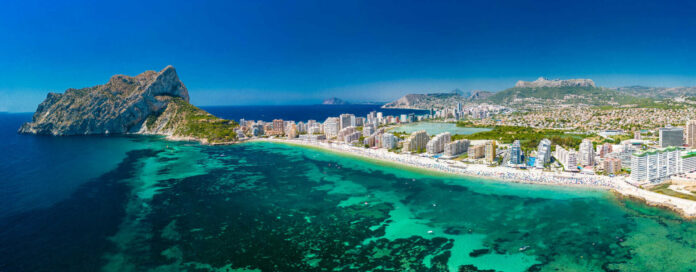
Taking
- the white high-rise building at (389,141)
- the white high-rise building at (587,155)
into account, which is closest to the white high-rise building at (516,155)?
the white high-rise building at (587,155)

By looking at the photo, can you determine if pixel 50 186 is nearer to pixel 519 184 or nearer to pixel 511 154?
pixel 519 184

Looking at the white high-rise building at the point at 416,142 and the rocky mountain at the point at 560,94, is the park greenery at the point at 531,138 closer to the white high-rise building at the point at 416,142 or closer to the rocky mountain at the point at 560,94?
the white high-rise building at the point at 416,142

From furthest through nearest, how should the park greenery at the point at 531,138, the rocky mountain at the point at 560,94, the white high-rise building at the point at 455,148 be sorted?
the rocky mountain at the point at 560,94, the park greenery at the point at 531,138, the white high-rise building at the point at 455,148

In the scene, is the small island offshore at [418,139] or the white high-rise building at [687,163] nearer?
the small island offshore at [418,139]

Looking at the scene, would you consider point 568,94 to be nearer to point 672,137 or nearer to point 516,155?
point 672,137

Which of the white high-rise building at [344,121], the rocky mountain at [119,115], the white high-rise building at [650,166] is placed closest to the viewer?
the white high-rise building at [650,166]

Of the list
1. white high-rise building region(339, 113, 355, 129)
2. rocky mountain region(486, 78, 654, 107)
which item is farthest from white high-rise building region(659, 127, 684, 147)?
rocky mountain region(486, 78, 654, 107)
